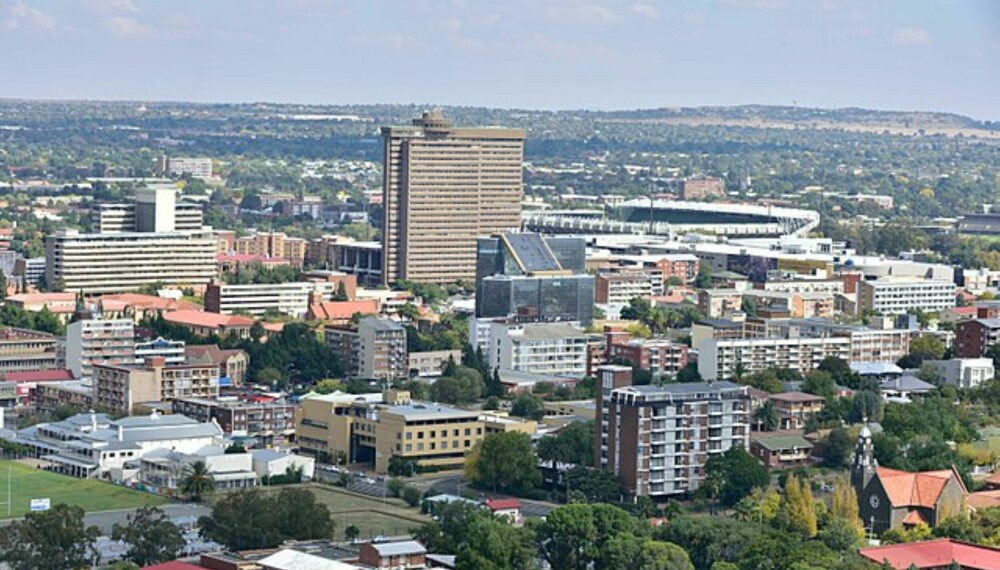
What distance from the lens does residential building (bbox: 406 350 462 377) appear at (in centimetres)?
2525

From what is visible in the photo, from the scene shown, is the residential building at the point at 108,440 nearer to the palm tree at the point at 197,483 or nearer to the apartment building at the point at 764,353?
the palm tree at the point at 197,483

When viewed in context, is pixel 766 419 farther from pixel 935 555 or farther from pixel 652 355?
pixel 935 555

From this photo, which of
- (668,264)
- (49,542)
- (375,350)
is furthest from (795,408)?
(668,264)

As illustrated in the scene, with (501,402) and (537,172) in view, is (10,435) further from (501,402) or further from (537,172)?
(537,172)

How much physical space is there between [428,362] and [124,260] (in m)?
8.13

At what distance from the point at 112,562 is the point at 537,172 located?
48789 mm

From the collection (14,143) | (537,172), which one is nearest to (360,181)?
(537,172)

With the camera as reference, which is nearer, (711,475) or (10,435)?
(711,475)

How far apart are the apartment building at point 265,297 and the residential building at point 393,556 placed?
14.7 m

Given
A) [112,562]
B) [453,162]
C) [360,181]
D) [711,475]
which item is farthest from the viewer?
[360,181]

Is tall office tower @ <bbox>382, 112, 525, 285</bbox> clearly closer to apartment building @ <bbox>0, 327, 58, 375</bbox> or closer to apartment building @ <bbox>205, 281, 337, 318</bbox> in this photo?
apartment building @ <bbox>205, 281, 337, 318</bbox>

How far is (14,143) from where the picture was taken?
76.5m

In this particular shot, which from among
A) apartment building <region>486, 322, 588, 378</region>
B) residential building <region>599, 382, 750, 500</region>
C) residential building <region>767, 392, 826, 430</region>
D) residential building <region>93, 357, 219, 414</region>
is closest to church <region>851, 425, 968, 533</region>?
residential building <region>599, 382, 750, 500</region>

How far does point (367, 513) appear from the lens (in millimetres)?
17812
